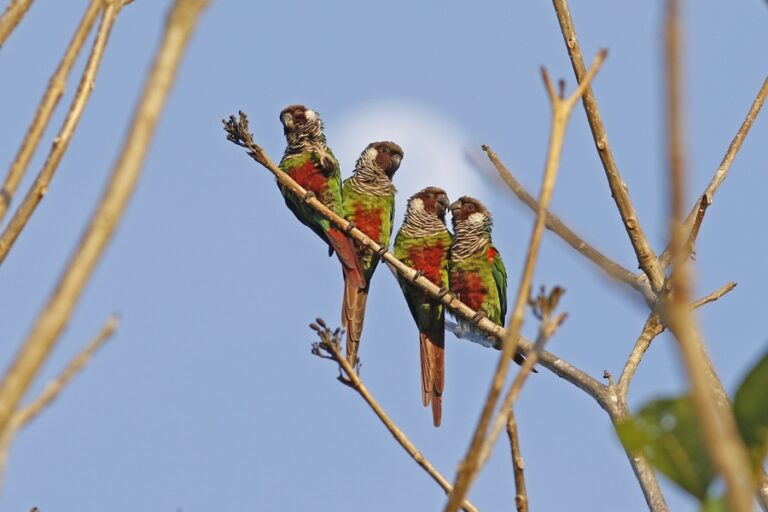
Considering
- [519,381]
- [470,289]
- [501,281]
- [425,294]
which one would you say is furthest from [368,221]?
[519,381]

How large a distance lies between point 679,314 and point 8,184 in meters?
1.20

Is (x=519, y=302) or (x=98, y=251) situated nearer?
(x=98, y=251)

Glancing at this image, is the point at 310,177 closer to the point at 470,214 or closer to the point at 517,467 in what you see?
the point at 470,214

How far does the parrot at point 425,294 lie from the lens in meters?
8.22

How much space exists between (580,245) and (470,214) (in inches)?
203

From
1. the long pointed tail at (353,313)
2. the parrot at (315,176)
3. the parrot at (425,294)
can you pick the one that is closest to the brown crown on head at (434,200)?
the parrot at (425,294)

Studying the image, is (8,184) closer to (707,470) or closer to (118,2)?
(118,2)

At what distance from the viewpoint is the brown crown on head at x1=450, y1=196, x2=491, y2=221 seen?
9047 mm

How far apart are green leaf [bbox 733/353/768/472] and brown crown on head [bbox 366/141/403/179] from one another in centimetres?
784

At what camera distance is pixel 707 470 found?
4.35 ft

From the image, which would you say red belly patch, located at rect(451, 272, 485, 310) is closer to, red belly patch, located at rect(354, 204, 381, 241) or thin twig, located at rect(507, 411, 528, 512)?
red belly patch, located at rect(354, 204, 381, 241)

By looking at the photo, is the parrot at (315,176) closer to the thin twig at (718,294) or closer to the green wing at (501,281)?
the green wing at (501,281)

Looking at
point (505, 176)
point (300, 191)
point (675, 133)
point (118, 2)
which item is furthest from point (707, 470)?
point (300, 191)

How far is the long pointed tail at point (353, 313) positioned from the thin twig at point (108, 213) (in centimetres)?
673
